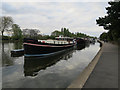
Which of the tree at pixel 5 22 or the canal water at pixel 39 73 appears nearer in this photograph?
the canal water at pixel 39 73

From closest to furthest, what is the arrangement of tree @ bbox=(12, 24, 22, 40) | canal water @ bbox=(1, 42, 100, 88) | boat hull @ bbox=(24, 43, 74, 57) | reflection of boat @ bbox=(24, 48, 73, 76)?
canal water @ bbox=(1, 42, 100, 88)
reflection of boat @ bbox=(24, 48, 73, 76)
boat hull @ bbox=(24, 43, 74, 57)
tree @ bbox=(12, 24, 22, 40)

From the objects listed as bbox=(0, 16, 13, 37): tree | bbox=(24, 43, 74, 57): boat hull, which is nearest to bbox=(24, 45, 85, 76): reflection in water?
bbox=(24, 43, 74, 57): boat hull

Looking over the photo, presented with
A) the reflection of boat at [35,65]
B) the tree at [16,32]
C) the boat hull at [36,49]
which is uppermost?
the tree at [16,32]

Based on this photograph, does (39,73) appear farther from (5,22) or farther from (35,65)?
(5,22)

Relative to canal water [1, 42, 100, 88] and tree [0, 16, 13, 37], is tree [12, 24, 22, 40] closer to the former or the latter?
tree [0, 16, 13, 37]

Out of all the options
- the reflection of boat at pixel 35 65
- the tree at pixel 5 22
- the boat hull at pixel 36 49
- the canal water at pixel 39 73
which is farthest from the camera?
the tree at pixel 5 22

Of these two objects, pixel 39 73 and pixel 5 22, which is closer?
pixel 39 73

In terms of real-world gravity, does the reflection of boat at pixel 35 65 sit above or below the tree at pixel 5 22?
below

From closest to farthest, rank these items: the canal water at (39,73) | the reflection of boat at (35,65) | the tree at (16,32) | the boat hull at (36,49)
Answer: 1. the canal water at (39,73)
2. the reflection of boat at (35,65)
3. the boat hull at (36,49)
4. the tree at (16,32)

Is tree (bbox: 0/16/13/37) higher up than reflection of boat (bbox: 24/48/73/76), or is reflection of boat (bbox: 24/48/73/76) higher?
tree (bbox: 0/16/13/37)

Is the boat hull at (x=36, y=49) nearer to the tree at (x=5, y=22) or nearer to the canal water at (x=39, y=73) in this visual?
the canal water at (x=39, y=73)

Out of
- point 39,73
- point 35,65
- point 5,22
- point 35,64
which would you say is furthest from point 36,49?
point 5,22

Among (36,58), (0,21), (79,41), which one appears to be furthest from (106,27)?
(0,21)

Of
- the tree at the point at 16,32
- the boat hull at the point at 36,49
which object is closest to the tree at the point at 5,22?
the tree at the point at 16,32
